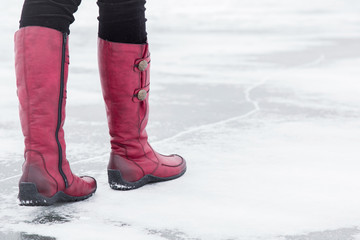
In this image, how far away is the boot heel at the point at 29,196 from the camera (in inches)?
64.5

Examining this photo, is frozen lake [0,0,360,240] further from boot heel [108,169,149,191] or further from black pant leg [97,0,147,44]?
black pant leg [97,0,147,44]

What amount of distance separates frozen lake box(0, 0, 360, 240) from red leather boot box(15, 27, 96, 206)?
0.07 m

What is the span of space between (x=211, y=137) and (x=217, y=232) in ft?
3.32

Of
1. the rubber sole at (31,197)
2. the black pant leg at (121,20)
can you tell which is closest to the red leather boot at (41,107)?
the rubber sole at (31,197)

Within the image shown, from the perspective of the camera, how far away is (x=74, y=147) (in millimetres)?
2389

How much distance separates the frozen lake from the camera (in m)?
1.60

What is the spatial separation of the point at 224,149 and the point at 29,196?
0.87 metres

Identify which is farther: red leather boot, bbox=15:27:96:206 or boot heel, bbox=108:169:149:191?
boot heel, bbox=108:169:149:191

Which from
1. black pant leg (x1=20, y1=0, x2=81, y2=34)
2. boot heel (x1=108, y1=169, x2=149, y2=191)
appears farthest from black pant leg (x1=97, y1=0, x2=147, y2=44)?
boot heel (x1=108, y1=169, x2=149, y2=191)

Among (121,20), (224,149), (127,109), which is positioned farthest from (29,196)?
(224,149)

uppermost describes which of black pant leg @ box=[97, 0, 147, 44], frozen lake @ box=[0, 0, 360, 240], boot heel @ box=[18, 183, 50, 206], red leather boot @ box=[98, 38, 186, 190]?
black pant leg @ box=[97, 0, 147, 44]

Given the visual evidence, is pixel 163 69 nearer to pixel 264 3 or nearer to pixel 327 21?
pixel 327 21

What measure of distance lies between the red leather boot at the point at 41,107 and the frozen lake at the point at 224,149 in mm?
70

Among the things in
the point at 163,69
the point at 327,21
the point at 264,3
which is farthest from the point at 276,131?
the point at 264,3
